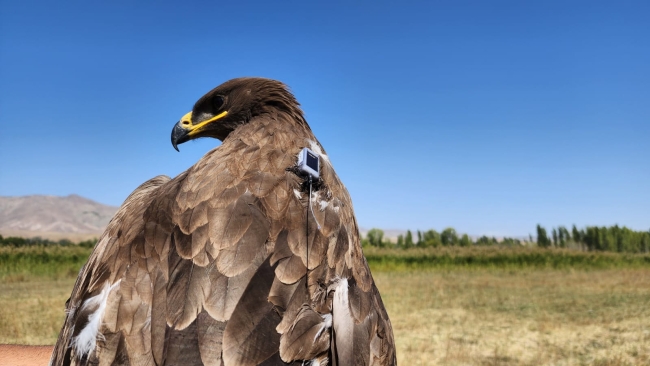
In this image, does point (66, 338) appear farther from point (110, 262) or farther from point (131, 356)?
point (131, 356)

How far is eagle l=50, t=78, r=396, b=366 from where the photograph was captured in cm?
216

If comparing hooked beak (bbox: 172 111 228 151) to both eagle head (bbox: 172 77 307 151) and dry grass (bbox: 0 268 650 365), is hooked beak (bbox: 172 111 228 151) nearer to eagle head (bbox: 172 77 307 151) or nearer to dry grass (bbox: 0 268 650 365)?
eagle head (bbox: 172 77 307 151)

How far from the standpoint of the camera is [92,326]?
2.37 m

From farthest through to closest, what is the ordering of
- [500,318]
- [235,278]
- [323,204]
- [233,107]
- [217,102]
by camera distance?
[500,318], [217,102], [233,107], [323,204], [235,278]

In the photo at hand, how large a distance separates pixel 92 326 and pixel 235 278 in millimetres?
761

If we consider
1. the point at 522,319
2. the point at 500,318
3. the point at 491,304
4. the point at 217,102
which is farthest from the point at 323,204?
the point at 491,304

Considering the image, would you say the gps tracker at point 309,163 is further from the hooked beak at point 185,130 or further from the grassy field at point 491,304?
the grassy field at point 491,304

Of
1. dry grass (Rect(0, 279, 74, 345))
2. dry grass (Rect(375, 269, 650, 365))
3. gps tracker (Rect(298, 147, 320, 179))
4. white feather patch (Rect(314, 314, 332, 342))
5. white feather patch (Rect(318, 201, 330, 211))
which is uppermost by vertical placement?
gps tracker (Rect(298, 147, 320, 179))

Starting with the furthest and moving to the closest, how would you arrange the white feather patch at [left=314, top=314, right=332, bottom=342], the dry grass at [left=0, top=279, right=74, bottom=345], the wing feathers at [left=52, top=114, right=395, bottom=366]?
the dry grass at [left=0, top=279, right=74, bottom=345]
the white feather patch at [left=314, top=314, right=332, bottom=342]
the wing feathers at [left=52, top=114, right=395, bottom=366]

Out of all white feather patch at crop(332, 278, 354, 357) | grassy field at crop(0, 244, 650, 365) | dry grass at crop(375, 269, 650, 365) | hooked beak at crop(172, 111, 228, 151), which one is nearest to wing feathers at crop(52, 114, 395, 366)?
white feather patch at crop(332, 278, 354, 357)

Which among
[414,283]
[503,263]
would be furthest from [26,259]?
[503,263]

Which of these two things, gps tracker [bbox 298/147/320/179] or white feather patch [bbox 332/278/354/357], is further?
gps tracker [bbox 298/147/320/179]

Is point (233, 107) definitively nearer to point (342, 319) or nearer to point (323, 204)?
point (323, 204)

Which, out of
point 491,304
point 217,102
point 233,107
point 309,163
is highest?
point 217,102
